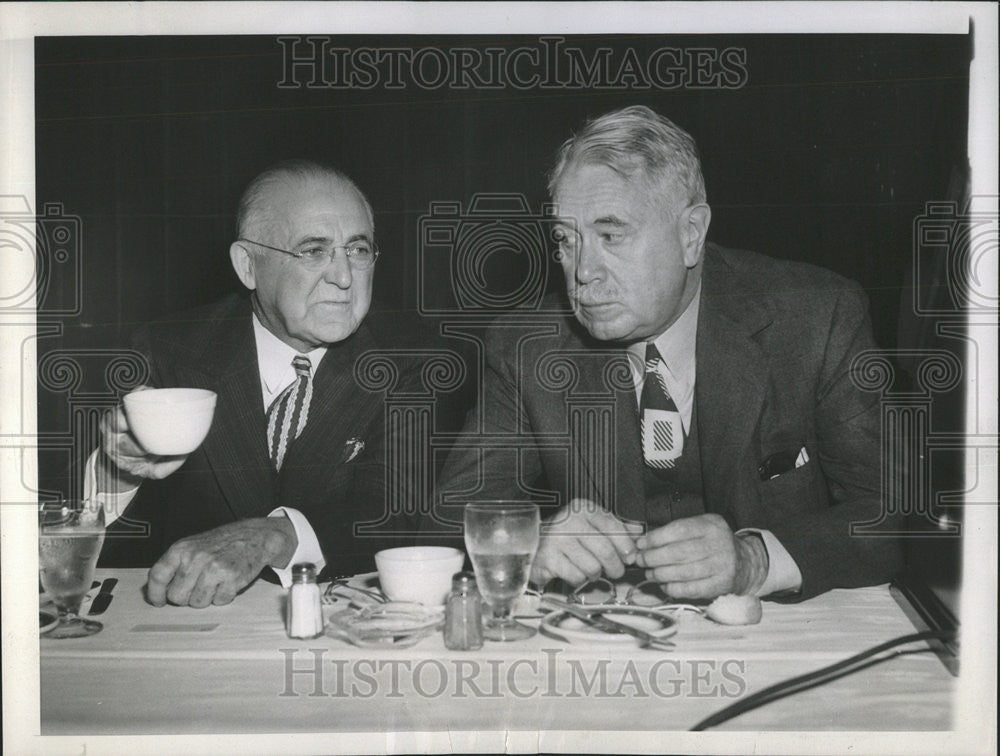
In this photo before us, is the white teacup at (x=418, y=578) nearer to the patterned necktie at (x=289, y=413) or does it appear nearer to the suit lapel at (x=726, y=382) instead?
the patterned necktie at (x=289, y=413)

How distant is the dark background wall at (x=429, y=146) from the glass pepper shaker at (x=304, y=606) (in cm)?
51

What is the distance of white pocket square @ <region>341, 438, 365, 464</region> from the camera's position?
1.65 m

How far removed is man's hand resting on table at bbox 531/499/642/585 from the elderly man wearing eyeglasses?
0.29 meters

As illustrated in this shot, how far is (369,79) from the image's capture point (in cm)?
163

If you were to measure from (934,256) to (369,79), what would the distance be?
977 mm

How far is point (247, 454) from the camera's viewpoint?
1.65 meters

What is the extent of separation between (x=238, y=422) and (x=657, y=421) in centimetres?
70

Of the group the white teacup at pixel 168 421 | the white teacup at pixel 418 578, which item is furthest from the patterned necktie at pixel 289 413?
the white teacup at pixel 418 578

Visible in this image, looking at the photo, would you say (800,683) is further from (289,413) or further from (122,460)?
(122,460)

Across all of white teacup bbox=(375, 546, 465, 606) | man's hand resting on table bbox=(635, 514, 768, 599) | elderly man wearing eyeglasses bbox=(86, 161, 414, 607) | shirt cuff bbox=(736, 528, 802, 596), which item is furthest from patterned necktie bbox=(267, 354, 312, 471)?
shirt cuff bbox=(736, 528, 802, 596)

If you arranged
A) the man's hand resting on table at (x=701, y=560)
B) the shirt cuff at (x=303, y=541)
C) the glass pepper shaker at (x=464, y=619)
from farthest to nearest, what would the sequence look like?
the shirt cuff at (x=303, y=541)
the man's hand resting on table at (x=701, y=560)
the glass pepper shaker at (x=464, y=619)

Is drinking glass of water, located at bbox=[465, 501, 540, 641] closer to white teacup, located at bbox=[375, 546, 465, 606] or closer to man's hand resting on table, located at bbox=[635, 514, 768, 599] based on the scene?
white teacup, located at bbox=[375, 546, 465, 606]

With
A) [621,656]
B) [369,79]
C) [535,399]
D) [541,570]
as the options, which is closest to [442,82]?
[369,79]

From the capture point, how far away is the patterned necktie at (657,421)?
64.2 inches
